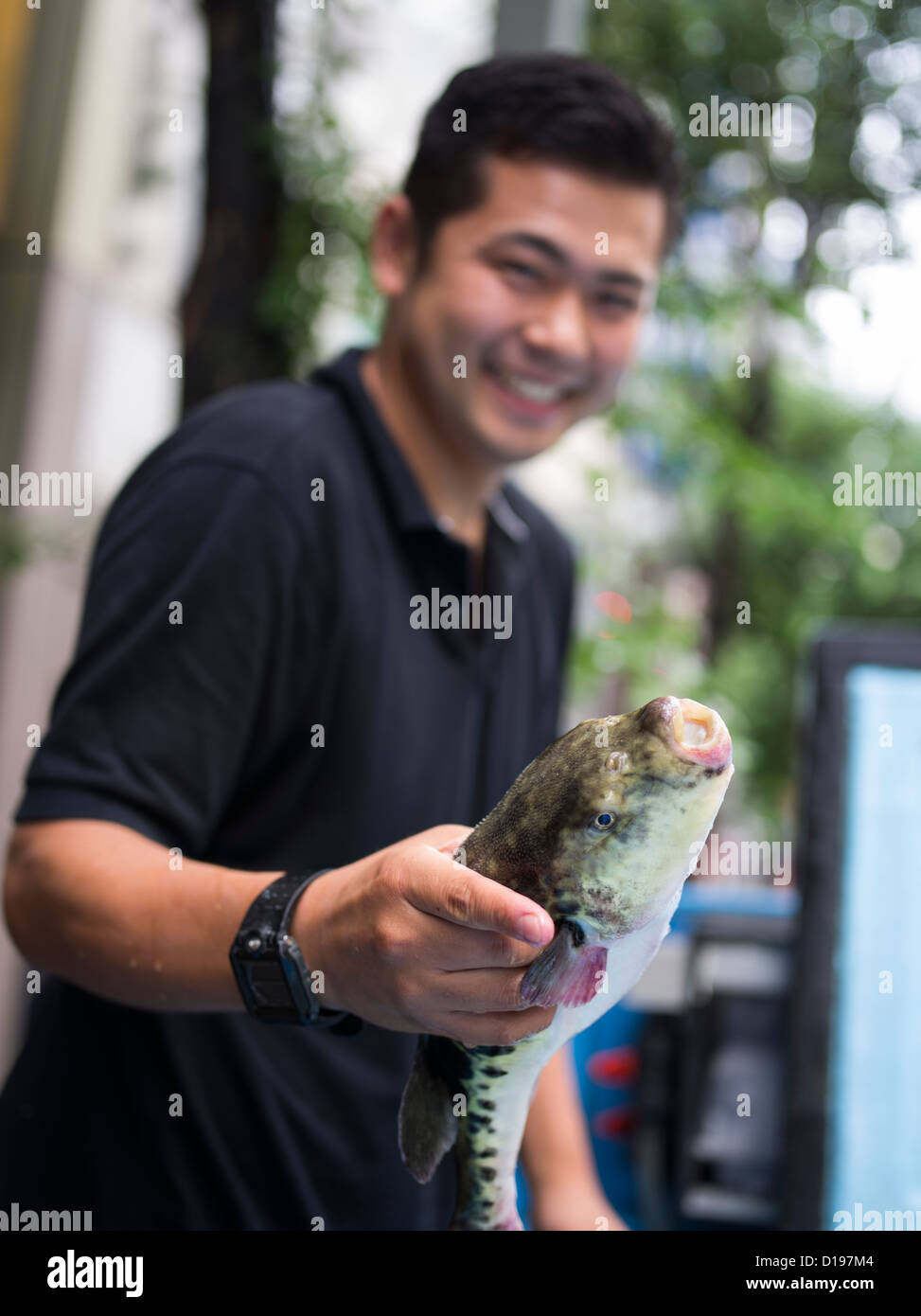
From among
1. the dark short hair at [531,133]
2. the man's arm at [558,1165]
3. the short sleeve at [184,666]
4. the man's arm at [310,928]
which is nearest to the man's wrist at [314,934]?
the man's arm at [310,928]

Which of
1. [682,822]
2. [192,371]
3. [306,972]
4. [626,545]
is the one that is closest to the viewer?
[682,822]

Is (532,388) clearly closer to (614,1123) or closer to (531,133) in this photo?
(531,133)

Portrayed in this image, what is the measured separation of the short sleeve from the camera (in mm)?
889

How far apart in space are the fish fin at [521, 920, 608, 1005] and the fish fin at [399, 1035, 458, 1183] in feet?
0.39

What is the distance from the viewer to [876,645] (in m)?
1.31

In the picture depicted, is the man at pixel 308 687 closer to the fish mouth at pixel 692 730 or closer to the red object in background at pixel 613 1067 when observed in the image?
the fish mouth at pixel 692 730

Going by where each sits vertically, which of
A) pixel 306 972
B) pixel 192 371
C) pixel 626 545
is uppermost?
pixel 192 371

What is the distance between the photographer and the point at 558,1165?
118 centimetres

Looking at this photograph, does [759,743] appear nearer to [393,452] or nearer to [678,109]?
[678,109]

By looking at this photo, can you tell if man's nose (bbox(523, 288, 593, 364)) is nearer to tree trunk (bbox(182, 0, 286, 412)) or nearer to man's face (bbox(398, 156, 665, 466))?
man's face (bbox(398, 156, 665, 466))

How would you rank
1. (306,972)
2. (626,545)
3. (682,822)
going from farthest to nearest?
(626,545)
(306,972)
(682,822)

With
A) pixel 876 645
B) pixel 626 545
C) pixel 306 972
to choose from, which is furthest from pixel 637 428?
pixel 306 972
